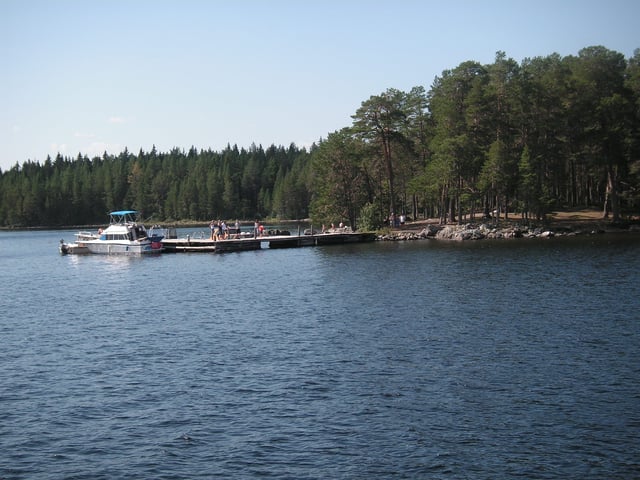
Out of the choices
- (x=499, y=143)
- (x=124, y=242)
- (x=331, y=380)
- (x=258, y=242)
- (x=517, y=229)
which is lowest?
(x=331, y=380)

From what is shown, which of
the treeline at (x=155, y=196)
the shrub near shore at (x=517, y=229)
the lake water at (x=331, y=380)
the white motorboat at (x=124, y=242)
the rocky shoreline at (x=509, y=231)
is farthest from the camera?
the treeline at (x=155, y=196)

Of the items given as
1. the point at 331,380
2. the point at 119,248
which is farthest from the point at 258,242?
the point at 331,380

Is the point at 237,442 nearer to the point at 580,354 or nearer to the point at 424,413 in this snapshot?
the point at 424,413

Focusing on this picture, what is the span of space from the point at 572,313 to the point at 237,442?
2182 centimetres

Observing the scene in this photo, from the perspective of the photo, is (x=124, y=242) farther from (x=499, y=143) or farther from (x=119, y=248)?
(x=499, y=143)

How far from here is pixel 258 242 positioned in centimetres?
8081

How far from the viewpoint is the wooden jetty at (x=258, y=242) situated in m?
78.6

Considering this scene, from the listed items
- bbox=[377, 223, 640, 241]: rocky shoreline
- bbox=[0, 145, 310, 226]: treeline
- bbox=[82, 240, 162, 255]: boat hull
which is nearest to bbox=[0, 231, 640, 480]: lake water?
bbox=[82, 240, 162, 255]: boat hull

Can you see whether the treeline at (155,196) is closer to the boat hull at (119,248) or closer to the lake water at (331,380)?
the boat hull at (119,248)

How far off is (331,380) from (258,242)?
57.4 meters

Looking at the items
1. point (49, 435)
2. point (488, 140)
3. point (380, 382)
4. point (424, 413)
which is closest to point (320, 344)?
point (380, 382)

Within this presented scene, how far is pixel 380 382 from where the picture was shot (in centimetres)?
2375

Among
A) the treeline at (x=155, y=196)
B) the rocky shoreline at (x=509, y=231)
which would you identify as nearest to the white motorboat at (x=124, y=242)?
the rocky shoreline at (x=509, y=231)

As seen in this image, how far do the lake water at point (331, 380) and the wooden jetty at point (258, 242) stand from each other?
2990cm
